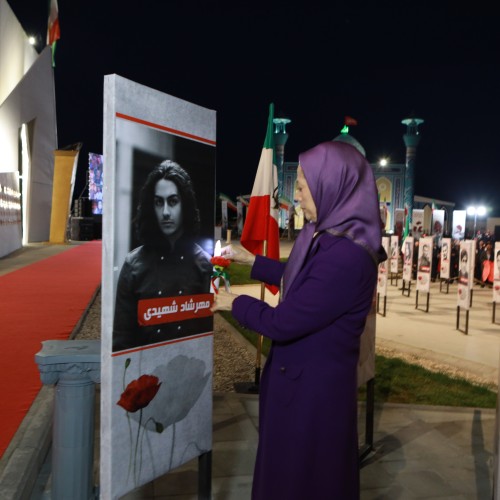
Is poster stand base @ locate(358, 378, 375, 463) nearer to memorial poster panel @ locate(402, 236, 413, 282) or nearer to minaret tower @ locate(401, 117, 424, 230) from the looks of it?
memorial poster panel @ locate(402, 236, 413, 282)

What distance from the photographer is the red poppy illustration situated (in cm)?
Answer: 185

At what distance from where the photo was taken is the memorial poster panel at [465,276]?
733cm

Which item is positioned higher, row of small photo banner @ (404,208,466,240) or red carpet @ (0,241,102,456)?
row of small photo banner @ (404,208,466,240)

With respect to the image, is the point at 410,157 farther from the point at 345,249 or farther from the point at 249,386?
the point at 345,249

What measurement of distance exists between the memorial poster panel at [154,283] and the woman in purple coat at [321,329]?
1.18ft

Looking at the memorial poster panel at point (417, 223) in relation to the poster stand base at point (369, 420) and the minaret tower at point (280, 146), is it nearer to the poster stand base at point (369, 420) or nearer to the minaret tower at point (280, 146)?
the poster stand base at point (369, 420)

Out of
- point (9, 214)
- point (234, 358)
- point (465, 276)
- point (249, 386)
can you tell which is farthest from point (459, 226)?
point (249, 386)

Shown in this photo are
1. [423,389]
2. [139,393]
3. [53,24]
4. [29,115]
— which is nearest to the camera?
[139,393]

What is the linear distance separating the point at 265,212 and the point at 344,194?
2560mm

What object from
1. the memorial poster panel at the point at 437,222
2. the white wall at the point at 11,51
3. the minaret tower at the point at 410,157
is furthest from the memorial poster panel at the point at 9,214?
the minaret tower at the point at 410,157

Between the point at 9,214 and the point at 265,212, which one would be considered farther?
the point at 9,214

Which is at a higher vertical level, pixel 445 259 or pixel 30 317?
pixel 445 259

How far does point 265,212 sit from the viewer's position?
13.9 ft

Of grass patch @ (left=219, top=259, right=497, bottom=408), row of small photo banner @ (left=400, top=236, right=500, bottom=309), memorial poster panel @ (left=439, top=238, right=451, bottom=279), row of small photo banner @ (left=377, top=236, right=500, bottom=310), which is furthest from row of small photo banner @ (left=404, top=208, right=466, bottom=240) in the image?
grass patch @ (left=219, top=259, right=497, bottom=408)
